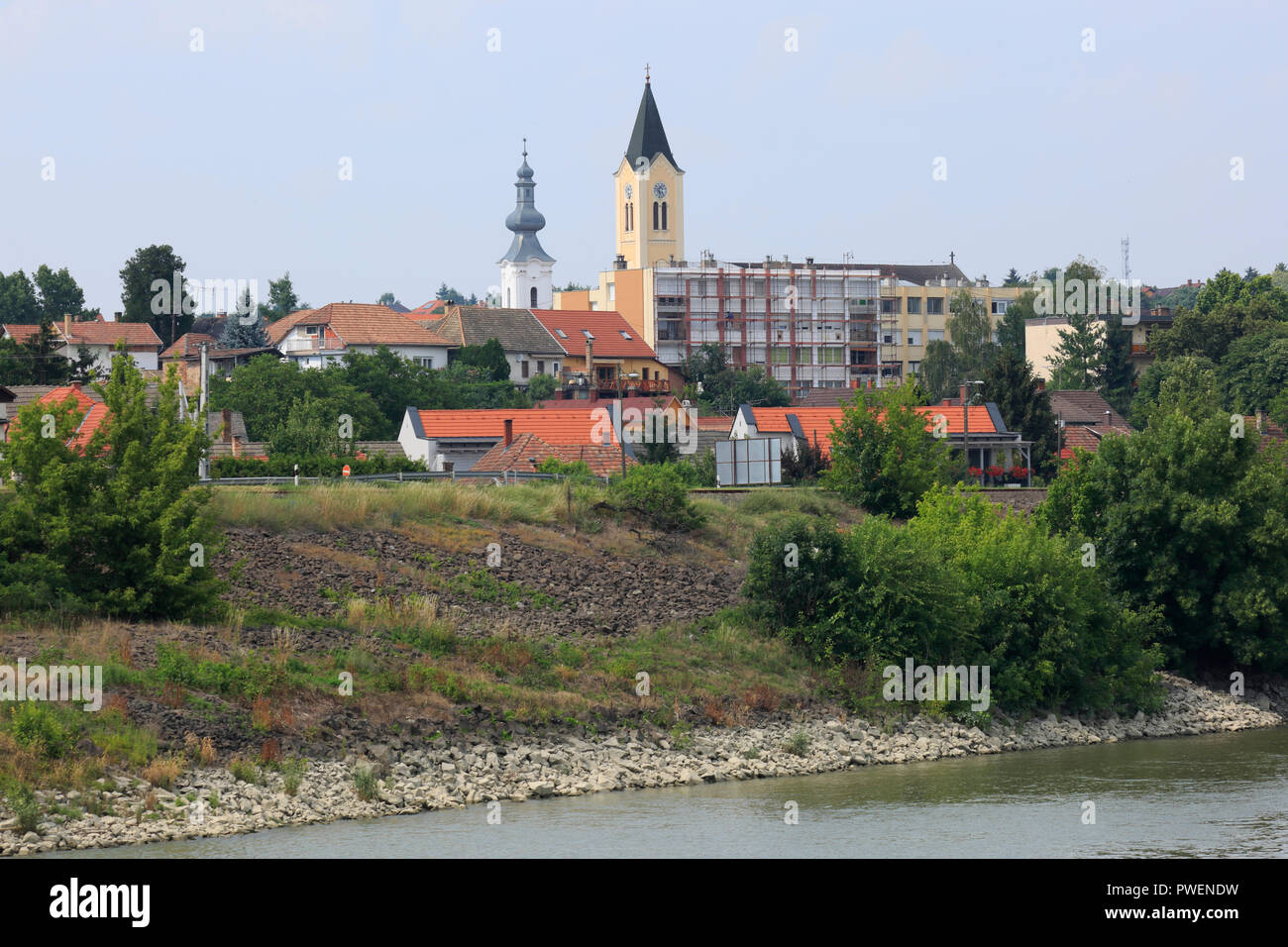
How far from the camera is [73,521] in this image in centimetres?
2945

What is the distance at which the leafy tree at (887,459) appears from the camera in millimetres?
49625

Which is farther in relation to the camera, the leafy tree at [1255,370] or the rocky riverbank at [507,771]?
the leafy tree at [1255,370]

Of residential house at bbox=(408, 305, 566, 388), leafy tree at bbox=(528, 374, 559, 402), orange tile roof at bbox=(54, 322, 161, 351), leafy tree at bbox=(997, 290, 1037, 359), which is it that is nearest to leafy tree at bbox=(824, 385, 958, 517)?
leafy tree at bbox=(528, 374, 559, 402)

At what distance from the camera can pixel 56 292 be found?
127m

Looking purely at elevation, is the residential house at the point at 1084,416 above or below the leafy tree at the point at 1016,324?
below

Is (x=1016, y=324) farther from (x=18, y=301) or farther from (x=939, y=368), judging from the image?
(x=18, y=301)

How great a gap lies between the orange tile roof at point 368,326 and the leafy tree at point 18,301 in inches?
1090

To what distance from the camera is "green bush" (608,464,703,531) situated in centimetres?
4309

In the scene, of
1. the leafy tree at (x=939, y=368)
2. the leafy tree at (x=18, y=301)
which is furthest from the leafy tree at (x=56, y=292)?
the leafy tree at (x=939, y=368)

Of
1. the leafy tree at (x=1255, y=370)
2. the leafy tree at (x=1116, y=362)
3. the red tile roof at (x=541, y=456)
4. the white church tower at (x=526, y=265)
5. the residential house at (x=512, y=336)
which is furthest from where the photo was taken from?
the white church tower at (x=526, y=265)

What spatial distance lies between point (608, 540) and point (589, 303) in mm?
94397

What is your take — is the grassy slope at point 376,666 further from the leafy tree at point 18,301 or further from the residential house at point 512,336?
→ the leafy tree at point 18,301

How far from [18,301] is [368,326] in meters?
34.8

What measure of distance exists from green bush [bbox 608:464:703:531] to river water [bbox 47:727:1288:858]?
13.4 m
